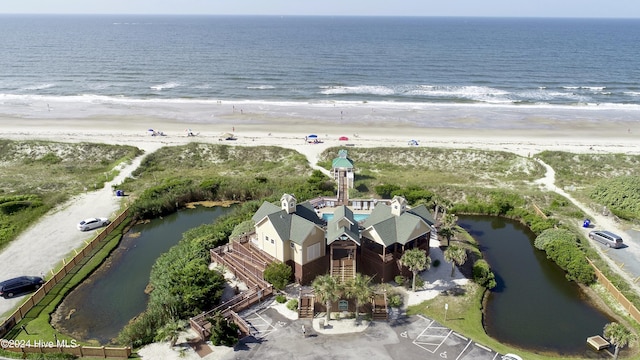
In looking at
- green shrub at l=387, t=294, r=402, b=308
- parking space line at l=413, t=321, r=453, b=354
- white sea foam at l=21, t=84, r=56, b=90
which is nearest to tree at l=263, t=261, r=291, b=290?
green shrub at l=387, t=294, r=402, b=308

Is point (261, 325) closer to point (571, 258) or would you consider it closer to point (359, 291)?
point (359, 291)

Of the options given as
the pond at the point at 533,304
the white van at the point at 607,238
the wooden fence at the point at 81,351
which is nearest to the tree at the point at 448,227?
the pond at the point at 533,304

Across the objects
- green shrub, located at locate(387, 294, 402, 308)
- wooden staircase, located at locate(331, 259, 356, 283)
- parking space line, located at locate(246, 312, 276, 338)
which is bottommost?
parking space line, located at locate(246, 312, 276, 338)

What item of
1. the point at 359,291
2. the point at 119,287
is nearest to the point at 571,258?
the point at 359,291

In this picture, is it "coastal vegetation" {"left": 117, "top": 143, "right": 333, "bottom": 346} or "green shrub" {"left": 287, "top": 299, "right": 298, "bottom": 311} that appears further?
"green shrub" {"left": 287, "top": 299, "right": 298, "bottom": 311}

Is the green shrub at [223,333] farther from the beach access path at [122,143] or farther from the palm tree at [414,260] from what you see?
the beach access path at [122,143]

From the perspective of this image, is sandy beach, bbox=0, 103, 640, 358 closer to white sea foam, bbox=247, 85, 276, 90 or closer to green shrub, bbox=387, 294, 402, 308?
white sea foam, bbox=247, 85, 276, 90
